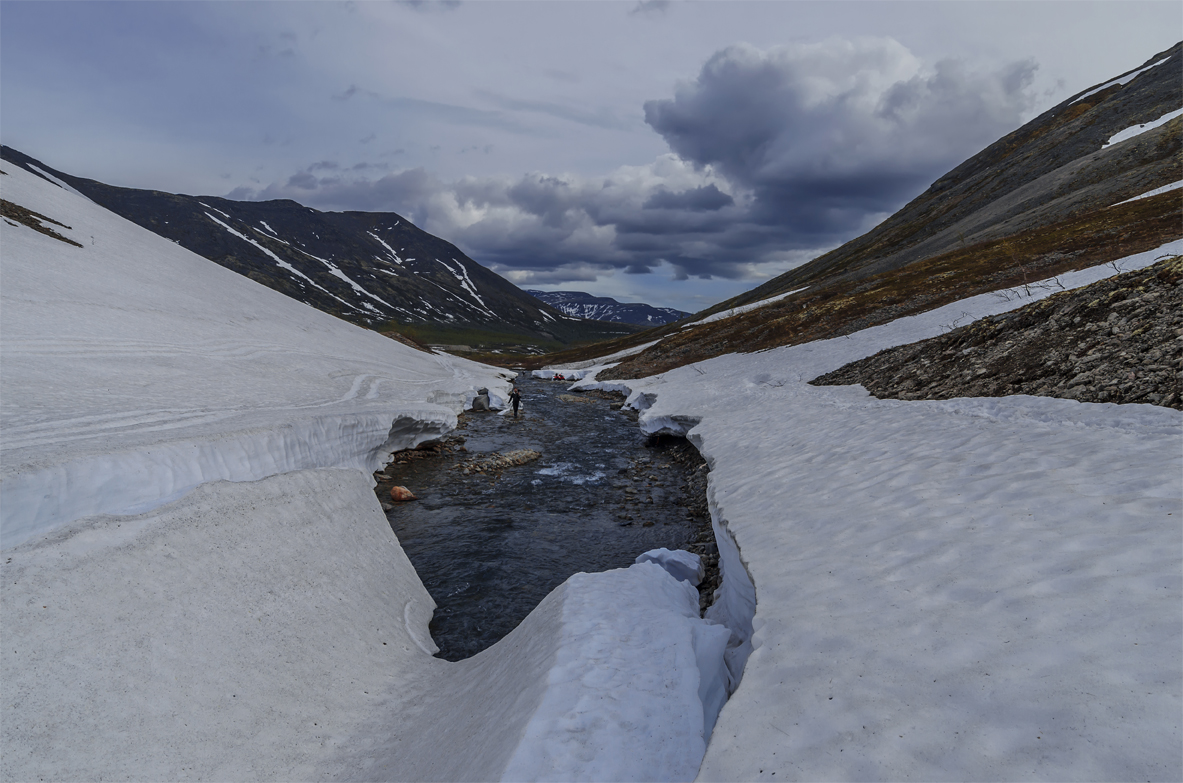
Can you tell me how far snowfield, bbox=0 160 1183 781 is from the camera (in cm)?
385

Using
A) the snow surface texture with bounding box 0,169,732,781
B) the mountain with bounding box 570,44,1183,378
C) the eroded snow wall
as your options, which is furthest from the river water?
the mountain with bounding box 570,44,1183,378

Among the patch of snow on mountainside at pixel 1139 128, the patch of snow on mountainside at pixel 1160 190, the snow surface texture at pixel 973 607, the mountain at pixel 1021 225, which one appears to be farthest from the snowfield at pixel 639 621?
the patch of snow on mountainside at pixel 1139 128

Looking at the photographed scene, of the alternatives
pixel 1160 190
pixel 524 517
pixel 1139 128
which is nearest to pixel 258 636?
pixel 524 517

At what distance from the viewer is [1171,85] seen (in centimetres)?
7169

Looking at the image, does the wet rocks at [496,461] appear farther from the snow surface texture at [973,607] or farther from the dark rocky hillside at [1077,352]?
the dark rocky hillside at [1077,352]

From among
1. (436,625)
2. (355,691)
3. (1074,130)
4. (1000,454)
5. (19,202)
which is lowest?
(436,625)

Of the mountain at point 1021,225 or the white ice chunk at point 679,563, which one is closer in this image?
the white ice chunk at point 679,563

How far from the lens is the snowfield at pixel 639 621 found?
3.85 m

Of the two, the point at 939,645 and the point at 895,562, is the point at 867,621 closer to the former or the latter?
the point at 939,645

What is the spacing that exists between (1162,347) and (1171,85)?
104930mm

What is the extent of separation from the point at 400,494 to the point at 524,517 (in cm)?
462

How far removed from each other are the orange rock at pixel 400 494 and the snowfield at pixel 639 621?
4757 millimetres

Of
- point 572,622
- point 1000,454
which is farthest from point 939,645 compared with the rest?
point 1000,454

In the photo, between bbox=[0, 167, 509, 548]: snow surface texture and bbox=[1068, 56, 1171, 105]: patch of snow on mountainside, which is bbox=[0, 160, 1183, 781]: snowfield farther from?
bbox=[1068, 56, 1171, 105]: patch of snow on mountainside
